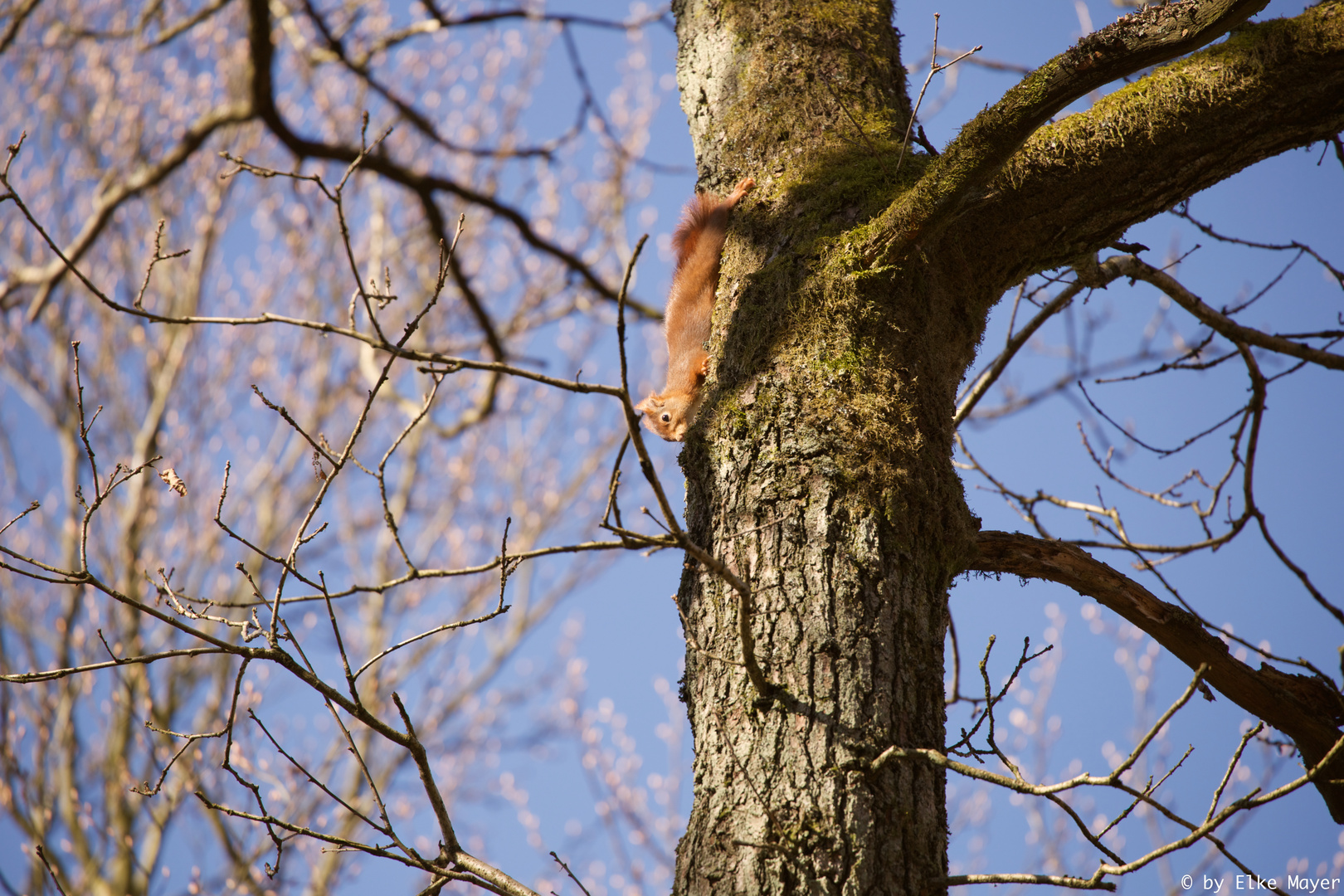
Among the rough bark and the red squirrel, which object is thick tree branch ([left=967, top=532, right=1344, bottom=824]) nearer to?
the rough bark

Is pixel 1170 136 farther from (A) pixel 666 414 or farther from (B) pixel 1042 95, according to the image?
(A) pixel 666 414

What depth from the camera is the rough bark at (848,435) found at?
1.57 metres

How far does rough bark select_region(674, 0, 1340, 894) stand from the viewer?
61.9 inches

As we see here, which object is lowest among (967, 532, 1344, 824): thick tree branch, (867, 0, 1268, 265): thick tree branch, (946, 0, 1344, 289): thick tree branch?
(967, 532, 1344, 824): thick tree branch

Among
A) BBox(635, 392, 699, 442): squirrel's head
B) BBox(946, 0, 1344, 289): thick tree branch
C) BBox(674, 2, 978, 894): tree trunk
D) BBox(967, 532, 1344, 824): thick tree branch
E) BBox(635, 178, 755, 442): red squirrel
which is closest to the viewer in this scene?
BBox(674, 2, 978, 894): tree trunk

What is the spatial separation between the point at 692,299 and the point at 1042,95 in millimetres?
1358

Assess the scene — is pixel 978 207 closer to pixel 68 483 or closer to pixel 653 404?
pixel 653 404

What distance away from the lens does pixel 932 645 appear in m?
1.77

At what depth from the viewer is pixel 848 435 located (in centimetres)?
181

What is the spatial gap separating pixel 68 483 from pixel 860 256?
6.57 m

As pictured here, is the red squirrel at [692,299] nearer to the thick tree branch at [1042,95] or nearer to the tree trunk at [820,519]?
the tree trunk at [820,519]

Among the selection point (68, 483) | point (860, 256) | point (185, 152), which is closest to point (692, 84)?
point (860, 256)

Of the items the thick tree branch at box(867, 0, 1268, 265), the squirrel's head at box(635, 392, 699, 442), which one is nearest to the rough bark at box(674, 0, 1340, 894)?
the thick tree branch at box(867, 0, 1268, 265)

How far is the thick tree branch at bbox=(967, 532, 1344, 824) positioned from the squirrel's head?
145 cm
